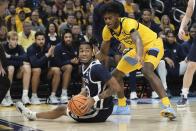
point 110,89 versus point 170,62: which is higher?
point 170,62

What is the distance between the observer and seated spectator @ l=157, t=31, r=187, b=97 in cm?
1093

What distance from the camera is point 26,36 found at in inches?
456

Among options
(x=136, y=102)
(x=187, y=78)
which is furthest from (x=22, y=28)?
(x=187, y=78)

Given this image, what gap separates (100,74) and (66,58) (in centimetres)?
425

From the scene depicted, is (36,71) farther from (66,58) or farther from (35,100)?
(66,58)

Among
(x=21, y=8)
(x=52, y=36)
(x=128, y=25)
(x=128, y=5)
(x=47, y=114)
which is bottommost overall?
(x=47, y=114)

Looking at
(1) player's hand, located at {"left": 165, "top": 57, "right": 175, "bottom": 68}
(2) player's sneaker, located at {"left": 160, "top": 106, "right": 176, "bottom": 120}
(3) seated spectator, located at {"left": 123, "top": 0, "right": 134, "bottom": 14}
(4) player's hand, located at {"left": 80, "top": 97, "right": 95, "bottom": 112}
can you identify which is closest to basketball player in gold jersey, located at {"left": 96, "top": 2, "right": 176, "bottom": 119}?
(2) player's sneaker, located at {"left": 160, "top": 106, "right": 176, "bottom": 120}

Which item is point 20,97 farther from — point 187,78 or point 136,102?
point 187,78

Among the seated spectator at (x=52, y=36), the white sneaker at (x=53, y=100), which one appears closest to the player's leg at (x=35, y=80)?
the white sneaker at (x=53, y=100)

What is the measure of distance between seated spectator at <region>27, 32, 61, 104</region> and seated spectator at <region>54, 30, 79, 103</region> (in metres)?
0.12

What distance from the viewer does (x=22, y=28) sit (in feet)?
40.8

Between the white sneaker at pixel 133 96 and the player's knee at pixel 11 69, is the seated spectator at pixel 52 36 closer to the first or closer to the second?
the player's knee at pixel 11 69

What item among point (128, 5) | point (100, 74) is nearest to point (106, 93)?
point (100, 74)

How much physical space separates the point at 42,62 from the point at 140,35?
3628 mm
